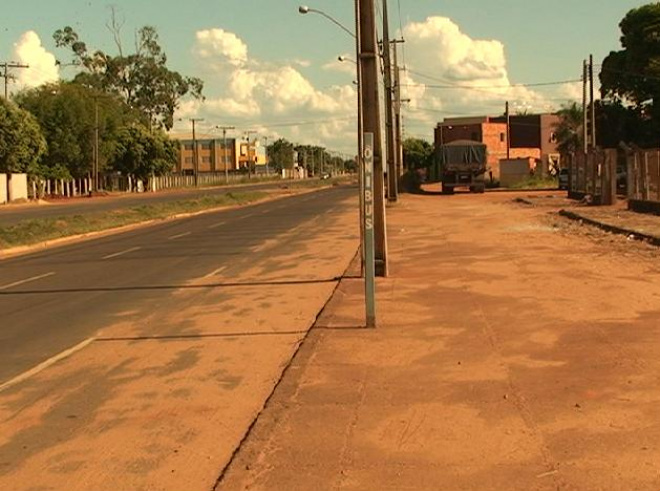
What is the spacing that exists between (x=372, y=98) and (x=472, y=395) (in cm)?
739

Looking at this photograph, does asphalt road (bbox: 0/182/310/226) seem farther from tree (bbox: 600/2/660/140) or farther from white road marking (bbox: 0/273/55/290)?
tree (bbox: 600/2/660/140)

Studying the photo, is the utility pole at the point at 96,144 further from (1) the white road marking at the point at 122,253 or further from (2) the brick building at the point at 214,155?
(2) the brick building at the point at 214,155

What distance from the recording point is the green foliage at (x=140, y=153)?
85438mm

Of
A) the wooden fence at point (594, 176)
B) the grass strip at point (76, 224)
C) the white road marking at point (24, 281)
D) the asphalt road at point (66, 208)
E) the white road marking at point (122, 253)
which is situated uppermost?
the wooden fence at point (594, 176)

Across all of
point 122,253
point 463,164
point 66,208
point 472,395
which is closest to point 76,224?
point 122,253

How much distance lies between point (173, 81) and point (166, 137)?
9.20 meters

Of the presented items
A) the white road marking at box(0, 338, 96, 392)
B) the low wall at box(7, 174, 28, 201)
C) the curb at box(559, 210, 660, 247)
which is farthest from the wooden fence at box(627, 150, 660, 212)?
the low wall at box(7, 174, 28, 201)

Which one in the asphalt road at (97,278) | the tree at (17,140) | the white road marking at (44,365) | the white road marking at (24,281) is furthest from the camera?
the tree at (17,140)

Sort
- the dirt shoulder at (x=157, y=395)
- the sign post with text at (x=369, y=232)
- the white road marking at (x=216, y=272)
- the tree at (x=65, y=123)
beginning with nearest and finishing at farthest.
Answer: the dirt shoulder at (x=157, y=395) < the sign post with text at (x=369, y=232) < the white road marking at (x=216, y=272) < the tree at (x=65, y=123)

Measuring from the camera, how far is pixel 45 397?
7.00 m

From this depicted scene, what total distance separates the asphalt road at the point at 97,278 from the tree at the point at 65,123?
47.7 metres

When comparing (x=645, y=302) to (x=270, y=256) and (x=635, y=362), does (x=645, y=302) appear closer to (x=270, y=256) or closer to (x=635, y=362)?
(x=635, y=362)

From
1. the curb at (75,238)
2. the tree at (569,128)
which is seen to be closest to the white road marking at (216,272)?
the curb at (75,238)

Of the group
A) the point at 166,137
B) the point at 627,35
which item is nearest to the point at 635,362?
the point at 627,35
